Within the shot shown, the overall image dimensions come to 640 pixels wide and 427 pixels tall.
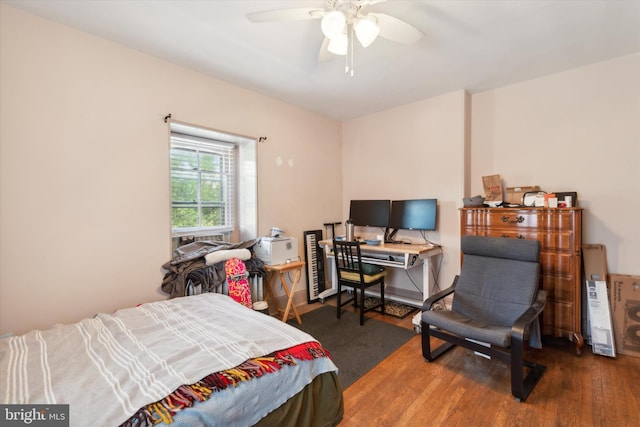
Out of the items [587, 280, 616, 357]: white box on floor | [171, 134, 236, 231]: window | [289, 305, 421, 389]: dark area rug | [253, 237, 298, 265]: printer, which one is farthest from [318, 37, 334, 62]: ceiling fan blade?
[587, 280, 616, 357]: white box on floor

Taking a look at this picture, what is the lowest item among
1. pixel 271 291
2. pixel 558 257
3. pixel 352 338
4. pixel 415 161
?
pixel 352 338

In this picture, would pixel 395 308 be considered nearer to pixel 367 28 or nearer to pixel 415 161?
pixel 415 161

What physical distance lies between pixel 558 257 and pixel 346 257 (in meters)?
1.99

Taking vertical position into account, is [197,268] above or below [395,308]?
above

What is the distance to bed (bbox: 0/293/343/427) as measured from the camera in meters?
1.08

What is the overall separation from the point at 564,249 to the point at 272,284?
9.64 feet

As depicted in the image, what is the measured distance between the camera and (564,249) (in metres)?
2.49

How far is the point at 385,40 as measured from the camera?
2.27 metres

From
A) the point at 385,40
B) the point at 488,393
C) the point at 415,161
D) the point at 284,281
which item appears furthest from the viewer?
the point at 415,161

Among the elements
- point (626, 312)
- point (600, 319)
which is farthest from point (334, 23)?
point (626, 312)

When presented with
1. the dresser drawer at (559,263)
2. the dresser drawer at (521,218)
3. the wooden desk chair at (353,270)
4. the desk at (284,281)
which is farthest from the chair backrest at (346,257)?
the dresser drawer at (559,263)

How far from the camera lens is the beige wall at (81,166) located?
1.88 m

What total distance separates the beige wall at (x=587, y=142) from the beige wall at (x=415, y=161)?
46 centimetres

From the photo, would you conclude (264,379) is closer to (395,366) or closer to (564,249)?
(395,366)
